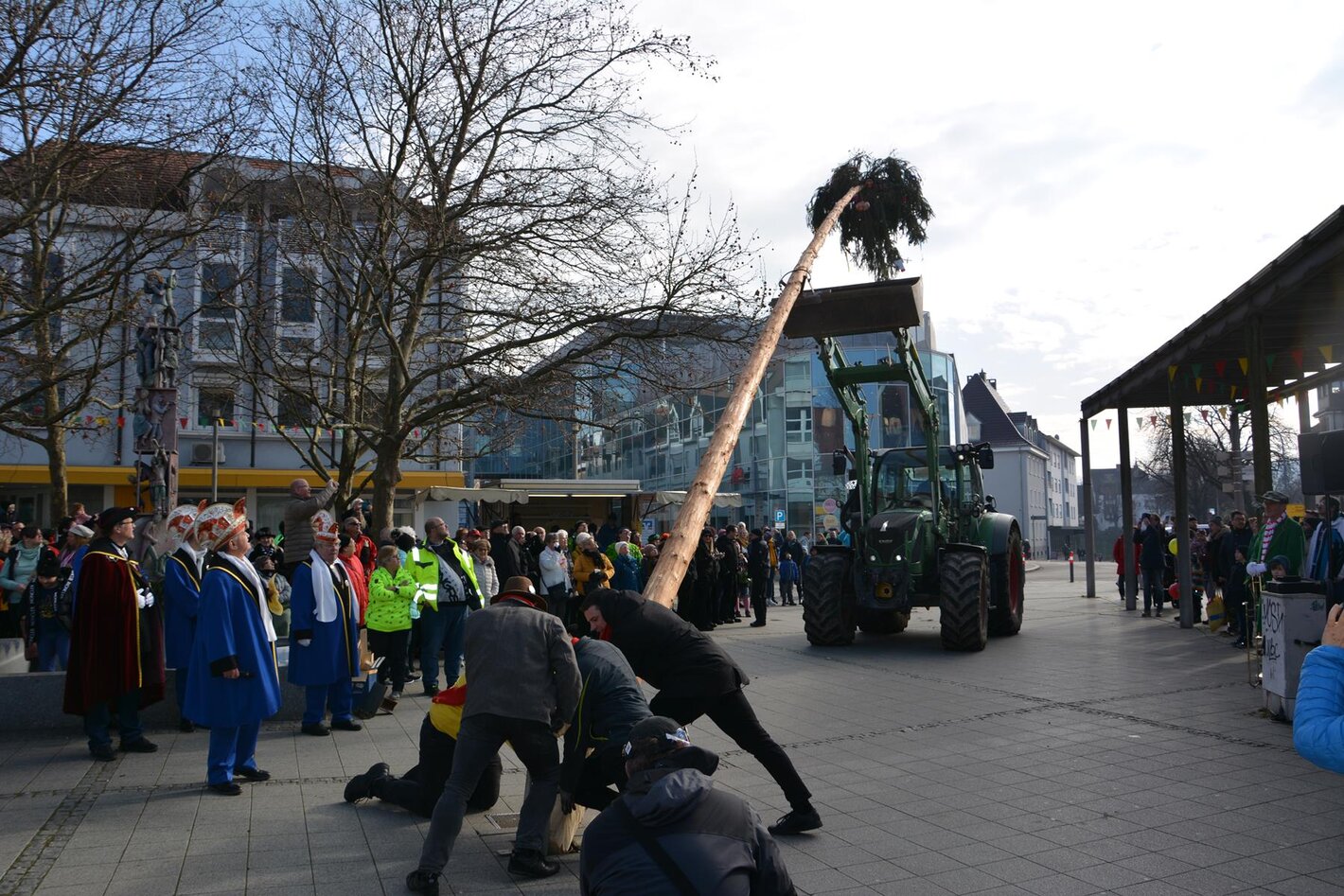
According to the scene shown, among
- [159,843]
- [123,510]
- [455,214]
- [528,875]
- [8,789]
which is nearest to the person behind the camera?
[528,875]

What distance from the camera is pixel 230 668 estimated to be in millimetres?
6668

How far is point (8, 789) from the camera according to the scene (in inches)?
269

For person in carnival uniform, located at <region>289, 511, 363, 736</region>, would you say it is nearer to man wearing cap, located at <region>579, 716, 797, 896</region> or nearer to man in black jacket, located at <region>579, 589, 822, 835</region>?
man in black jacket, located at <region>579, 589, 822, 835</region>

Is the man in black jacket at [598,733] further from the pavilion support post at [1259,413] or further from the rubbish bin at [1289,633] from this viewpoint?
the pavilion support post at [1259,413]

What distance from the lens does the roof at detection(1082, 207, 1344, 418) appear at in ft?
33.4

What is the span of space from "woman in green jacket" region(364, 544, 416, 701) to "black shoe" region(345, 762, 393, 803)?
11.2 ft

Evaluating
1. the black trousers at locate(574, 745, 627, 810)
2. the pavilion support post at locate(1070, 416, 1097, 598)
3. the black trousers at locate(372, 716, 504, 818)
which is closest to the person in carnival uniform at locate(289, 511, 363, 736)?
the black trousers at locate(372, 716, 504, 818)

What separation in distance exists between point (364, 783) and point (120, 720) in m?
2.83

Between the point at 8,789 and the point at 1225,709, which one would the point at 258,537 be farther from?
the point at 1225,709

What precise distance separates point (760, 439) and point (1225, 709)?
129ft

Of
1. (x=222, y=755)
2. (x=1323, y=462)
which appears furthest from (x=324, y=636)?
(x=1323, y=462)

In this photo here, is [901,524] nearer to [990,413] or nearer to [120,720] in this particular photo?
[120,720]

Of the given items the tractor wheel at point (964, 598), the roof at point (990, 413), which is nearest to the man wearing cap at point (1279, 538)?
the tractor wheel at point (964, 598)

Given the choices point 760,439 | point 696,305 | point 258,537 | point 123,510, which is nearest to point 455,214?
point 696,305
